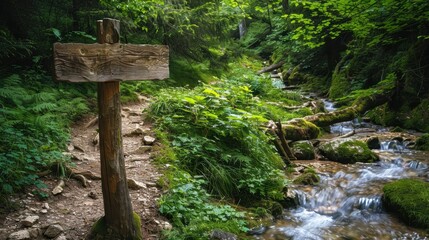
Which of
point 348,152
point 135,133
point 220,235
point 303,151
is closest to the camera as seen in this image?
point 220,235

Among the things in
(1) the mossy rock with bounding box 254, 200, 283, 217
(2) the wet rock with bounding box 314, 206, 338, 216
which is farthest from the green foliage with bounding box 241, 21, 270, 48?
(1) the mossy rock with bounding box 254, 200, 283, 217

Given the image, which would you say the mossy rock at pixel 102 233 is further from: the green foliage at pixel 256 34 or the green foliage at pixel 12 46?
the green foliage at pixel 256 34

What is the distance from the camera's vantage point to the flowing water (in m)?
5.08

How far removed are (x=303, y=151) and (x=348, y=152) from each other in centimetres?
111

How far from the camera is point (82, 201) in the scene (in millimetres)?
4273

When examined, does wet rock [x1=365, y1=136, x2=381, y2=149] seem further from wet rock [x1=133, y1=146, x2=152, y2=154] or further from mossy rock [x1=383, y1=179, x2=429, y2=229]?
wet rock [x1=133, y1=146, x2=152, y2=154]

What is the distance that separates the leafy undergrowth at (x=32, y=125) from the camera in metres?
4.08

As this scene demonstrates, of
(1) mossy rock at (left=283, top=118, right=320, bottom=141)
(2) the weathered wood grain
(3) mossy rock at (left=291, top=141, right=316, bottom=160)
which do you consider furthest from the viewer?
(1) mossy rock at (left=283, top=118, right=320, bottom=141)

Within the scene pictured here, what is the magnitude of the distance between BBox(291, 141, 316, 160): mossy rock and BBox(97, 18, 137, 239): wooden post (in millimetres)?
5818

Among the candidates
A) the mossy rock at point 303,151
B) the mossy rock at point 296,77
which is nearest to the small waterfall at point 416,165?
the mossy rock at point 303,151

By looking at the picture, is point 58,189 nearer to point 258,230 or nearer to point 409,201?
point 258,230

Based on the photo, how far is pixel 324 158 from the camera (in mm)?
8422

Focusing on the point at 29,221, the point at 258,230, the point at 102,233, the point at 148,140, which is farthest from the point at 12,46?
the point at 258,230

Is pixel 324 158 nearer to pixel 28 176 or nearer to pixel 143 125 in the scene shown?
pixel 143 125
